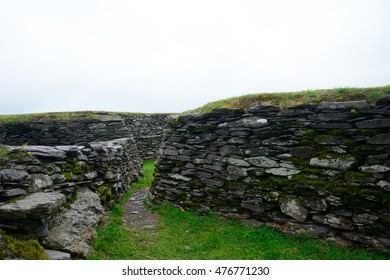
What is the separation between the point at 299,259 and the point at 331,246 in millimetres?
871

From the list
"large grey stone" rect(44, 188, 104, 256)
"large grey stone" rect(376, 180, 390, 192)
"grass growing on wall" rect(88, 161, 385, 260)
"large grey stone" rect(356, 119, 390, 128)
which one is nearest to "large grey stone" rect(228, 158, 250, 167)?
"grass growing on wall" rect(88, 161, 385, 260)

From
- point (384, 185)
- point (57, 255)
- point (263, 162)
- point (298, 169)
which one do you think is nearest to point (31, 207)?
point (57, 255)

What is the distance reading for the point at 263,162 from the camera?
650cm

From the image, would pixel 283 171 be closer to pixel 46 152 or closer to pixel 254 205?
pixel 254 205

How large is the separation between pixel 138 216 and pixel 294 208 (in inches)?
181

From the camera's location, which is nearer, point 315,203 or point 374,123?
point 374,123

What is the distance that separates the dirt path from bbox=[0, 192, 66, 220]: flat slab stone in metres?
2.68

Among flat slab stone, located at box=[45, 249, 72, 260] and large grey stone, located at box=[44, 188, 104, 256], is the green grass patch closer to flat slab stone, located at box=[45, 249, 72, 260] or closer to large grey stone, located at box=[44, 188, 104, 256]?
large grey stone, located at box=[44, 188, 104, 256]

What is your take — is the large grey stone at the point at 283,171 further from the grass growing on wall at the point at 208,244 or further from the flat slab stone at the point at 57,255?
the flat slab stone at the point at 57,255

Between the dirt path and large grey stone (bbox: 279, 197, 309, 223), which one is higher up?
large grey stone (bbox: 279, 197, 309, 223)

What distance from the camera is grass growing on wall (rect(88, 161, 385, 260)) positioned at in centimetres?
500

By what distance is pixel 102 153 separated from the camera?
325 inches

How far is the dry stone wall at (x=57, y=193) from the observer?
Answer: 14.5ft
